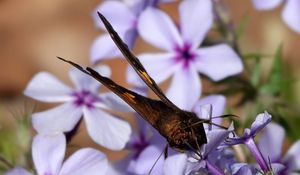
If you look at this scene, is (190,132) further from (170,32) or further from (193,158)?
(170,32)

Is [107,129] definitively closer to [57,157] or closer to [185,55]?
[57,157]

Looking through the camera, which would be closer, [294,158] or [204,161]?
[204,161]

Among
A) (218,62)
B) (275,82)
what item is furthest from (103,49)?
(275,82)

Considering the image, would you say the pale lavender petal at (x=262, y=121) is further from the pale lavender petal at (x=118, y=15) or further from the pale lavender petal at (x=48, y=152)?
the pale lavender petal at (x=118, y=15)

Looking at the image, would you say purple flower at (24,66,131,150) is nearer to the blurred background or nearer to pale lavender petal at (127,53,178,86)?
pale lavender petal at (127,53,178,86)

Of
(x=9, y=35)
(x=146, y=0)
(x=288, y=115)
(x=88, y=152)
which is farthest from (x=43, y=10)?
(x=88, y=152)
